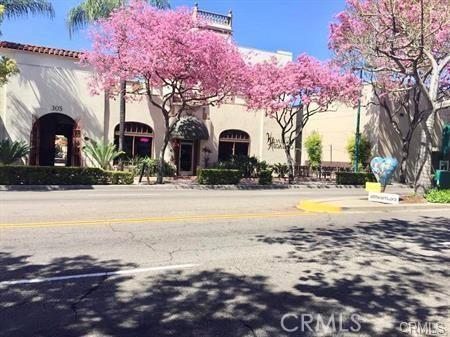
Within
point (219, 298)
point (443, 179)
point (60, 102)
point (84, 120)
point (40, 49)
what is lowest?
point (219, 298)

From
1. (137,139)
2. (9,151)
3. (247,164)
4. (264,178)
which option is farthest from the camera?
(247,164)

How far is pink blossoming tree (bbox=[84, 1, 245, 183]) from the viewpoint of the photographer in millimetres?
20359

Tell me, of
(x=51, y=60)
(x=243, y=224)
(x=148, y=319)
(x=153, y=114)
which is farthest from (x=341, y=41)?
(x=148, y=319)

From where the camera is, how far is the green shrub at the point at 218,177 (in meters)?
24.3

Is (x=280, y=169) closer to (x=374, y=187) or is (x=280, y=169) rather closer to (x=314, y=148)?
(x=314, y=148)

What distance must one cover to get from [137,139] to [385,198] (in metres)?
17.9

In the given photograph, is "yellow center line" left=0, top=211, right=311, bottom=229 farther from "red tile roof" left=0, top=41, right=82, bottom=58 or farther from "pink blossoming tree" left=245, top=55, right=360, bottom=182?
"red tile roof" left=0, top=41, right=82, bottom=58

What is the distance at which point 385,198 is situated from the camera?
15.1 metres

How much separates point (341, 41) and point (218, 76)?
28.1 feet

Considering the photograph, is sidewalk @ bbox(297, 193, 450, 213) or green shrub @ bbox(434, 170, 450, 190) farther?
green shrub @ bbox(434, 170, 450, 190)

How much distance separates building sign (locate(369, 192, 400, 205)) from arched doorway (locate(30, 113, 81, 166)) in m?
18.2

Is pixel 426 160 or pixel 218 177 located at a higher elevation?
pixel 426 160

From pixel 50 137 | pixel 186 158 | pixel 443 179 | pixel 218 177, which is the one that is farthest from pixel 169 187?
pixel 443 179

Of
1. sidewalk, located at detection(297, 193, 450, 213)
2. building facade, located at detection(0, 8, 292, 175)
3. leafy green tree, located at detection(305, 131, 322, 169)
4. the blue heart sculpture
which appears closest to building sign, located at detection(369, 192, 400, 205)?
sidewalk, located at detection(297, 193, 450, 213)
